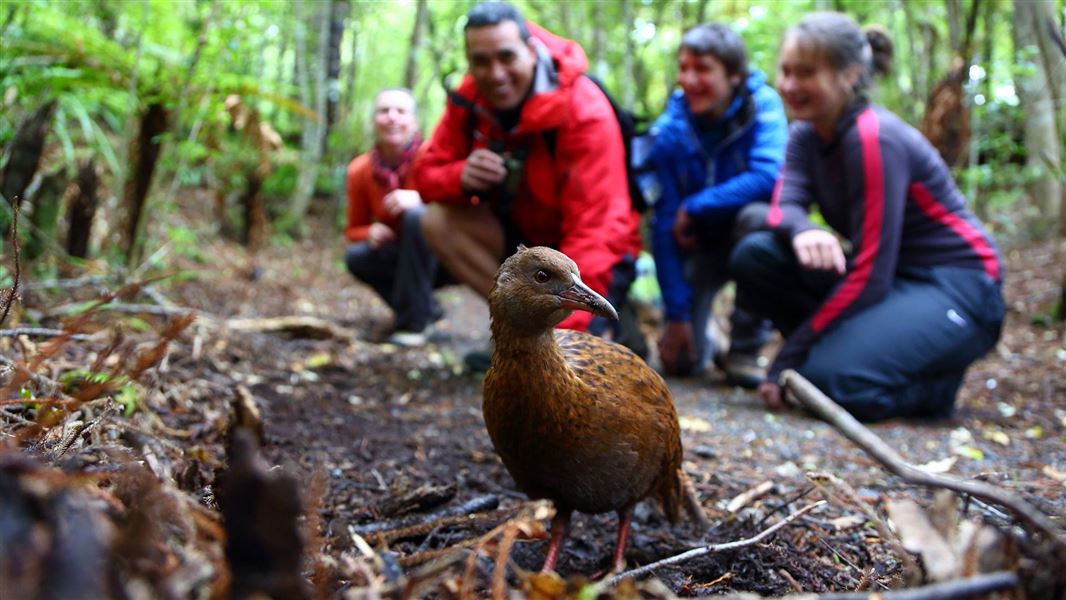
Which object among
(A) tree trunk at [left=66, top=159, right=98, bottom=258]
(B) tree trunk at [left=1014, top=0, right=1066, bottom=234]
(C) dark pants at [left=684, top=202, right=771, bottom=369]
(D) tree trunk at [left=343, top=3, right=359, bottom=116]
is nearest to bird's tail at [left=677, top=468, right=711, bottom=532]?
(C) dark pants at [left=684, top=202, right=771, bottom=369]

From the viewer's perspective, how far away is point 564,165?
4926 millimetres

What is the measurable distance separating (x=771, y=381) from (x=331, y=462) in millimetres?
2876

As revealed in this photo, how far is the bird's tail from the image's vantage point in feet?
10.2

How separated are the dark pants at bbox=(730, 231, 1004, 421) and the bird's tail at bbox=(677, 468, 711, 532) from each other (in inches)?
80.3

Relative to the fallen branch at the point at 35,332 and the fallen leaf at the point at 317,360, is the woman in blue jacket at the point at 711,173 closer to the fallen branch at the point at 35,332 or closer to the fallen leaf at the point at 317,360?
the fallen leaf at the point at 317,360

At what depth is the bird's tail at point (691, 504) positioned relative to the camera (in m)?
3.10

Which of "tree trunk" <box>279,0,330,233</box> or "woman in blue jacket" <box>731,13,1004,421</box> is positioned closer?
"woman in blue jacket" <box>731,13,1004,421</box>

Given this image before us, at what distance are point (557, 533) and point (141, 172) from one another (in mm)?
4072

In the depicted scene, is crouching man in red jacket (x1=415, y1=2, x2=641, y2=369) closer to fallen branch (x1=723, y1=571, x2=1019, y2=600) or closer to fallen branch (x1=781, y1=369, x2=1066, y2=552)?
fallen branch (x1=781, y1=369, x2=1066, y2=552)

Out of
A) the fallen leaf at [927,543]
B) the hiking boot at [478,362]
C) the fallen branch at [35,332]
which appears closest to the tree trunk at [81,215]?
the fallen branch at [35,332]

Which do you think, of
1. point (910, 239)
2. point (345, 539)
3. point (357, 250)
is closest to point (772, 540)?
point (345, 539)

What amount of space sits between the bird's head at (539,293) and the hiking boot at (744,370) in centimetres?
336

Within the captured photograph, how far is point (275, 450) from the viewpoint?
352 cm

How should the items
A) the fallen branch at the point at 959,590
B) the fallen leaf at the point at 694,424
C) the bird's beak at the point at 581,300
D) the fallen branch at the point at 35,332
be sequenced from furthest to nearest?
the fallen leaf at the point at 694,424 → the bird's beak at the point at 581,300 → the fallen branch at the point at 35,332 → the fallen branch at the point at 959,590
